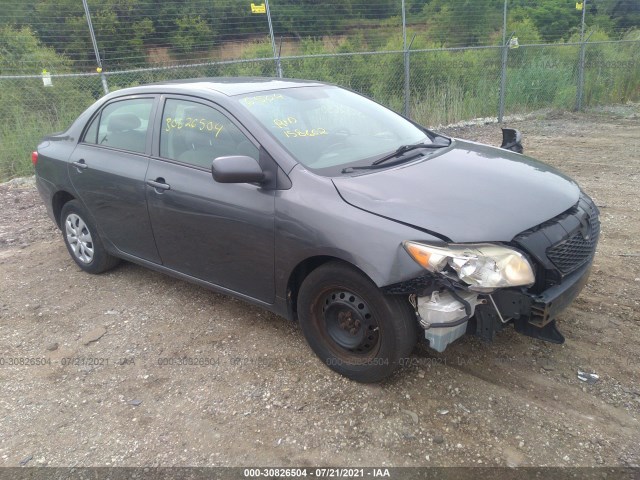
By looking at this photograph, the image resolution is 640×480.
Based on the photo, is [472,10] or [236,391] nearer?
[236,391]

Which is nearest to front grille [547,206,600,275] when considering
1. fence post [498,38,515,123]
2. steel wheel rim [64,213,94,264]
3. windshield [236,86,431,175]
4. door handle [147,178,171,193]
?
windshield [236,86,431,175]

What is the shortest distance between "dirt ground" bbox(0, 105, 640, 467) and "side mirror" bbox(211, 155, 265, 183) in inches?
47.1

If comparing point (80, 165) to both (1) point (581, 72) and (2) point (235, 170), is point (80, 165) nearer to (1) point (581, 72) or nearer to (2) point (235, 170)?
(2) point (235, 170)

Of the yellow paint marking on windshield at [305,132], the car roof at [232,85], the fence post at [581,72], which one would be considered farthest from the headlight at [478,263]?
the fence post at [581,72]

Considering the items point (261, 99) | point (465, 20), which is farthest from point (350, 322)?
→ point (465, 20)

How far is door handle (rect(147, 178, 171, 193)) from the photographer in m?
Result: 3.58


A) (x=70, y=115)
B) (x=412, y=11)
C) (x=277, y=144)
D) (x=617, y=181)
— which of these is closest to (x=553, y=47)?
(x=412, y=11)

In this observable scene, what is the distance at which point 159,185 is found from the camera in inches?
143

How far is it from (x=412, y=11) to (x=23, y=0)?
900 cm

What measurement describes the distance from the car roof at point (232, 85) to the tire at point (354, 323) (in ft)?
5.06

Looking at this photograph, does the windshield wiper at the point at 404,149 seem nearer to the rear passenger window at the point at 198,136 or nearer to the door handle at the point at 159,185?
the rear passenger window at the point at 198,136

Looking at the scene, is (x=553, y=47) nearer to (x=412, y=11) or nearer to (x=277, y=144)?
(x=412, y=11)

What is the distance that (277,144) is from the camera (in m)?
3.12

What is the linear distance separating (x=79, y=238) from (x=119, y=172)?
43.8 inches
